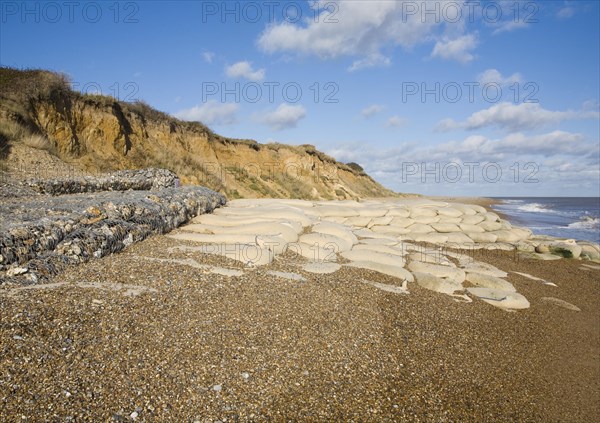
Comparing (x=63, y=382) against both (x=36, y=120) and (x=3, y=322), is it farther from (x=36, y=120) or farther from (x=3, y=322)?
(x=36, y=120)

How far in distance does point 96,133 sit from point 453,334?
52.8ft

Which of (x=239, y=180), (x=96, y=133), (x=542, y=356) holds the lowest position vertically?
(x=542, y=356)

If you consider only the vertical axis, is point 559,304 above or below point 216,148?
below

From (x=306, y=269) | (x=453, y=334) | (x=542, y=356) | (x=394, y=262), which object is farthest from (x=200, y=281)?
(x=542, y=356)

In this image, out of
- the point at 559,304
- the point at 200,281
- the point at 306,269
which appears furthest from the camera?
the point at 559,304

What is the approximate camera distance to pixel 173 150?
20.5m

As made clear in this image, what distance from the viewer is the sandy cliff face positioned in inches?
575

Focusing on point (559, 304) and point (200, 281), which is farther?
point (559, 304)

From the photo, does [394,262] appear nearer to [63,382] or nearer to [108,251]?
[108,251]

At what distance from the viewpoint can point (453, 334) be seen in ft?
18.3

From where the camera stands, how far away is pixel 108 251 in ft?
19.7

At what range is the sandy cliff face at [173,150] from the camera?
575 inches

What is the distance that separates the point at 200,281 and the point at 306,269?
2205 mm

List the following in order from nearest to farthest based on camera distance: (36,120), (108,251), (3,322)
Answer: (3,322)
(108,251)
(36,120)
